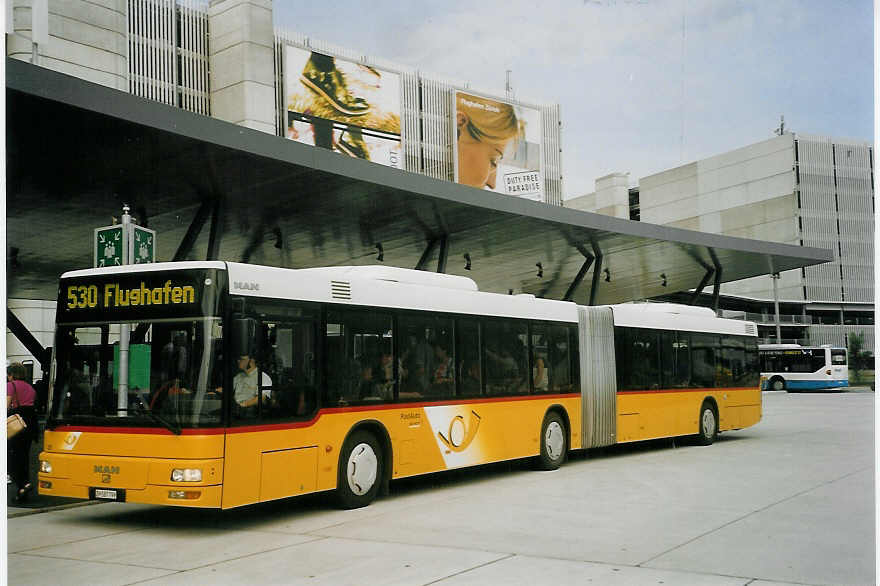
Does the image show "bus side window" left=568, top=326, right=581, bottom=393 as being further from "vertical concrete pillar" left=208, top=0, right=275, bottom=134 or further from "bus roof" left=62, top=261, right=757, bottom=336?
"vertical concrete pillar" left=208, top=0, right=275, bottom=134

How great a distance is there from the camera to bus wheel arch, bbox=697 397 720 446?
58.0 feet

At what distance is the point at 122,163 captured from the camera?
1279cm

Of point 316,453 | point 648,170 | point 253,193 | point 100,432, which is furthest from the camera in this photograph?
point 253,193

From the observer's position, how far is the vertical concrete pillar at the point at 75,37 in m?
17.4

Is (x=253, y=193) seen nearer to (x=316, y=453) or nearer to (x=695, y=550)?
(x=316, y=453)

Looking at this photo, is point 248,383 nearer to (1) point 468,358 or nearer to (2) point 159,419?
(2) point 159,419

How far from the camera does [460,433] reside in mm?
11922

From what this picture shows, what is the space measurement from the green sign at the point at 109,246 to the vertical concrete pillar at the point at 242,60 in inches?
601

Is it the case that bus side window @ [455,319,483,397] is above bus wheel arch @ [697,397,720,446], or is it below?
above

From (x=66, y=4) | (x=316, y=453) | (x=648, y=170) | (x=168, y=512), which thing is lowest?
(x=168, y=512)

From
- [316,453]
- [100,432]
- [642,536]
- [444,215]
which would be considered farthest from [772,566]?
[444,215]

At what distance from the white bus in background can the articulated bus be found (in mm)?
36063

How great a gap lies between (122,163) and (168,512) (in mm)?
5201

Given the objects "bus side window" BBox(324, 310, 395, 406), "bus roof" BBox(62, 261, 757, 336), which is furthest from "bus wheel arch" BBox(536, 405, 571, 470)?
"bus side window" BBox(324, 310, 395, 406)
